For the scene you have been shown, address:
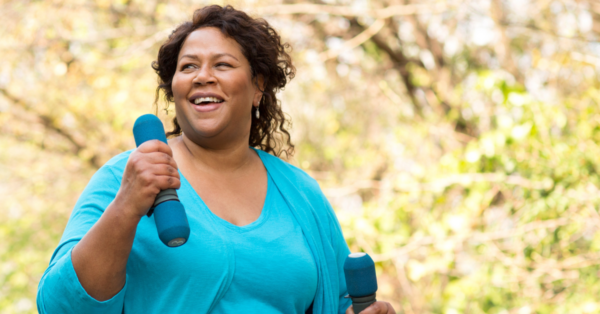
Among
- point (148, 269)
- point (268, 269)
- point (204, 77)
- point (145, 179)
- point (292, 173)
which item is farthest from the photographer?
point (292, 173)

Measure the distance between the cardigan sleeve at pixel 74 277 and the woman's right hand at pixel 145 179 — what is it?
209mm

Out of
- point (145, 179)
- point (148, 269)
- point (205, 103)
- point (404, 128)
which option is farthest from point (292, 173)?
point (404, 128)

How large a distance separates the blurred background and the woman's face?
86.3 inches

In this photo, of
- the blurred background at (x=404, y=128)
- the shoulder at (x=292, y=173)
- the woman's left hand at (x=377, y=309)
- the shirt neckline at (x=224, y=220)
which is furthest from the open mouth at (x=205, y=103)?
the blurred background at (x=404, y=128)

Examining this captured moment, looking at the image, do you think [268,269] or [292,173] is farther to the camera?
[292,173]

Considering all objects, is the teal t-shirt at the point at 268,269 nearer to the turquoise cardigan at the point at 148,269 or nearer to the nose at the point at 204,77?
the turquoise cardigan at the point at 148,269

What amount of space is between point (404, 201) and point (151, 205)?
2.98 meters

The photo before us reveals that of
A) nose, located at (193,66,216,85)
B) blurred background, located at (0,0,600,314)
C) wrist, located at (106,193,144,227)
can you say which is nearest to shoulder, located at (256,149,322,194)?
nose, located at (193,66,216,85)

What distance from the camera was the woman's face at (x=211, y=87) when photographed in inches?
70.7

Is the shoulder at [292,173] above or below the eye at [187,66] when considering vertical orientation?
below

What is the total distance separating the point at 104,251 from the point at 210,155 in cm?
65

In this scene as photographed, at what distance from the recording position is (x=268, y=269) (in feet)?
5.31

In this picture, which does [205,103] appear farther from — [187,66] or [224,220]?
[224,220]

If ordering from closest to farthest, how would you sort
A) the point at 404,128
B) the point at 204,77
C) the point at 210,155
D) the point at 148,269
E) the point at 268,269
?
the point at 148,269, the point at 268,269, the point at 204,77, the point at 210,155, the point at 404,128
